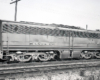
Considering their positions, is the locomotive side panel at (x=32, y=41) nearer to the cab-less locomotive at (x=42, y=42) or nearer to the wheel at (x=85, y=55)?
the cab-less locomotive at (x=42, y=42)

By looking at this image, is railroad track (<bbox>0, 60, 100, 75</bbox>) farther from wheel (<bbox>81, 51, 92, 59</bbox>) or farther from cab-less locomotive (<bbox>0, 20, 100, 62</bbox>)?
wheel (<bbox>81, 51, 92, 59</bbox>)

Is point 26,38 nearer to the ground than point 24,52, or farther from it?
farther from it

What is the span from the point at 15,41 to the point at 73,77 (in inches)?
246

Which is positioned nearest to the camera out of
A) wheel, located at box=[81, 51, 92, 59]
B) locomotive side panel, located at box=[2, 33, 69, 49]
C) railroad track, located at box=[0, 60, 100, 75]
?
railroad track, located at box=[0, 60, 100, 75]

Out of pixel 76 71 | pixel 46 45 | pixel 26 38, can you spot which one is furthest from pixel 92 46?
pixel 26 38

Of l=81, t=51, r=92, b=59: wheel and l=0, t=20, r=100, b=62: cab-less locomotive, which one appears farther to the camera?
l=81, t=51, r=92, b=59: wheel

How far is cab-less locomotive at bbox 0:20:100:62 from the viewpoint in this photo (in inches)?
466

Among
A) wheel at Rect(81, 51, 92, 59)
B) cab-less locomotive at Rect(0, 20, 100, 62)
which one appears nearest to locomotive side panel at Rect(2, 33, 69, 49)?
cab-less locomotive at Rect(0, 20, 100, 62)

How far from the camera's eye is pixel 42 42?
13406 millimetres

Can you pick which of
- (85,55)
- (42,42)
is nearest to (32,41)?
(42,42)

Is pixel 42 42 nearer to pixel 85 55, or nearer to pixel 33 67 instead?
pixel 33 67

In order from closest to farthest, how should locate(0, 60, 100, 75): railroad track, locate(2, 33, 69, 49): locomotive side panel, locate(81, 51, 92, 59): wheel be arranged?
locate(0, 60, 100, 75): railroad track, locate(2, 33, 69, 49): locomotive side panel, locate(81, 51, 92, 59): wheel

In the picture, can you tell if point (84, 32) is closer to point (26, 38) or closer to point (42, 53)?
point (42, 53)

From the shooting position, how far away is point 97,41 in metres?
17.8
